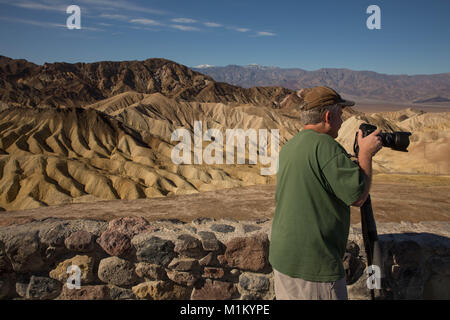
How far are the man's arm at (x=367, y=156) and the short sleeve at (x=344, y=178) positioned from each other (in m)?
0.07

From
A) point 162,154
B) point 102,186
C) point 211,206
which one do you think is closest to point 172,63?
point 162,154

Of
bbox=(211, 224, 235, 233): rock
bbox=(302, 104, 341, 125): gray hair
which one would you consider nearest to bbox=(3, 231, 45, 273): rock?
bbox=(211, 224, 235, 233): rock

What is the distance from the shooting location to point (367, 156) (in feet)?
6.26

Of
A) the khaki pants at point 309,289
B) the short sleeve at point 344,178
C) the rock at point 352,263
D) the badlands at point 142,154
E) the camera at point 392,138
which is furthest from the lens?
the badlands at point 142,154

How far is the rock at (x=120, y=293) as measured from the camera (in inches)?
124

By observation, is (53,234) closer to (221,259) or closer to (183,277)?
(183,277)

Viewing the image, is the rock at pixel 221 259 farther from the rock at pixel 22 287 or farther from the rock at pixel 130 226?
the rock at pixel 22 287

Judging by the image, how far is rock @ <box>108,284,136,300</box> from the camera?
3.15 metres

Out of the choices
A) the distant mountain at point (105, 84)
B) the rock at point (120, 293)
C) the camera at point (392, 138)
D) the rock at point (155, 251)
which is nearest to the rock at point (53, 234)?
the rock at point (120, 293)

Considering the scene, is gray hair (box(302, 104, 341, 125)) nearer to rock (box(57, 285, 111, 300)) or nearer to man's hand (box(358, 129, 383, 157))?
man's hand (box(358, 129, 383, 157))

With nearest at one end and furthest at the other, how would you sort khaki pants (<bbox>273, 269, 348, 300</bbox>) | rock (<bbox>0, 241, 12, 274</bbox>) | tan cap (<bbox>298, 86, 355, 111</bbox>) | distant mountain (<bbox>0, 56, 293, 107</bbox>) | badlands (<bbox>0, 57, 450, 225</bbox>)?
khaki pants (<bbox>273, 269, 348, 300</bbox>)
tan cap (<bbox>298, 86, 355, 111</bbox>)
rock (<bbox>0, 241, 12, 274</bbox>)
badlands (<bbox>0, 57, 450, 225</bbox>)
distant mountain (<bbox>0, 56, 293, 107</bbox>)

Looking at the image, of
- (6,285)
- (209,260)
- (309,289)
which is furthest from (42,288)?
(309,289)

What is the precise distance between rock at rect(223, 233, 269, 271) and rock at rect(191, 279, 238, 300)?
23 centimetres

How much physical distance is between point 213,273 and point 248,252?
409mm
